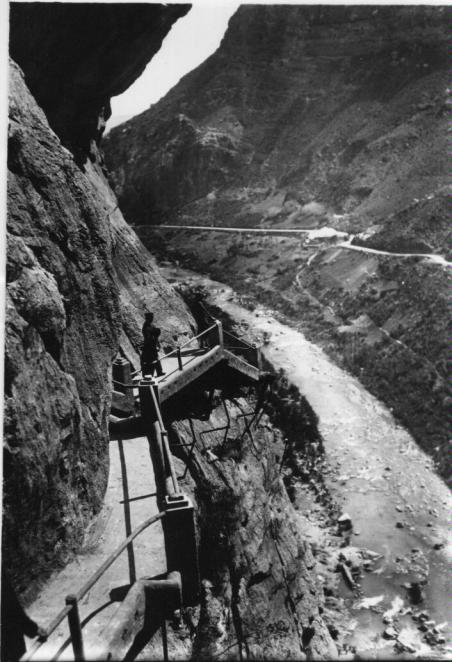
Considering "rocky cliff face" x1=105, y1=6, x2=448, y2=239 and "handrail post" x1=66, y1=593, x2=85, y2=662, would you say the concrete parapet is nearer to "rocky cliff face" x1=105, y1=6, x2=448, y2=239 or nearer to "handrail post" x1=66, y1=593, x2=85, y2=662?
"handrail post" x1=66, y1=593, x2=85, y2=662

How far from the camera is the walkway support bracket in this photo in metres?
8.41

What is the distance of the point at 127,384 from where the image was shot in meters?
14.3

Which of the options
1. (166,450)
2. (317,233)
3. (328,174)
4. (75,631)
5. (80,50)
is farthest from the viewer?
(328,174)

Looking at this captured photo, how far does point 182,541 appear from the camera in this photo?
27.9ft

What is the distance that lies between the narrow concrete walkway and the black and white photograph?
44 millimetres

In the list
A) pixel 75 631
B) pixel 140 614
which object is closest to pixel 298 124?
pixel 140 614

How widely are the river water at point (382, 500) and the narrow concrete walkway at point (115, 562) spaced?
11856 millimetres

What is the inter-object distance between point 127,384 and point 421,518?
1733 cm

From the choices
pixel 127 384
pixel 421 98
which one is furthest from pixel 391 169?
pixel 127 384

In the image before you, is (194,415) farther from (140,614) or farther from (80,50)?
(80,50)

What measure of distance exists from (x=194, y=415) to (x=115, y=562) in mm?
6723

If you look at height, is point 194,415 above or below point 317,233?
below

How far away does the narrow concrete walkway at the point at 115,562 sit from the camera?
24.1 feet

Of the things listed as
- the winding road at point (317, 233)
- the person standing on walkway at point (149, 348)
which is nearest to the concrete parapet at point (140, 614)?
the person standing on walkway at point (149, 348)
